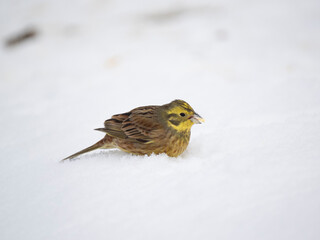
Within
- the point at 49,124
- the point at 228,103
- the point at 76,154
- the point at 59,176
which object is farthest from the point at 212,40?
the point at 59,176

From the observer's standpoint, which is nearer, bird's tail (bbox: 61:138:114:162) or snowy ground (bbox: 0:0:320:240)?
snowy ground (bbox: 0:0:320:240)

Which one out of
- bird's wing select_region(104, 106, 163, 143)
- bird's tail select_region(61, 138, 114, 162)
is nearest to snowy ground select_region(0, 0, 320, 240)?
bird's tail select_region(61, 138, 114, 162)

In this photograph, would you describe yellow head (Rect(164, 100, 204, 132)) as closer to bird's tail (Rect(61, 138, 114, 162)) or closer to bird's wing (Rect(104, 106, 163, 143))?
bird's wing (Rect(104, 106, 163, 143))

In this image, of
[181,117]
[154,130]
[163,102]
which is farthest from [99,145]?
[163,102]

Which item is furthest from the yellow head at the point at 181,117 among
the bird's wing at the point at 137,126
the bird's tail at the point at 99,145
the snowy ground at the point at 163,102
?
the bird's tail at the point at 99,145

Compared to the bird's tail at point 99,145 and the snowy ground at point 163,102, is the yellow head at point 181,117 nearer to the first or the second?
the snowy ground at point 163,102

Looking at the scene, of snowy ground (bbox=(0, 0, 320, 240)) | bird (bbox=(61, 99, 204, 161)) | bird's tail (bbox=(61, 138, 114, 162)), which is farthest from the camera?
bird's tail (bbox=(61, 138, 114, 162))

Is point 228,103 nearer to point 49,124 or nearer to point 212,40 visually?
point 49,124
